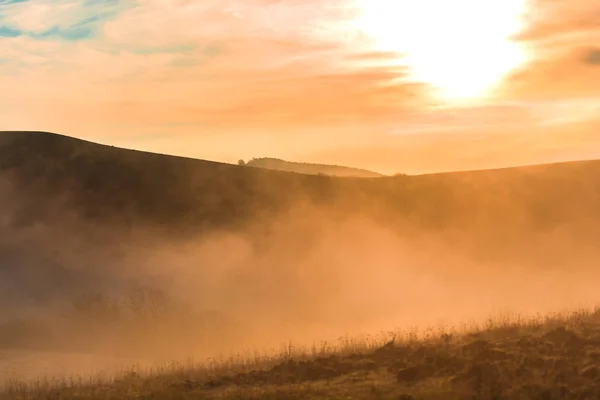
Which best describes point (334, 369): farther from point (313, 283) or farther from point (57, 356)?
point (313, 283)

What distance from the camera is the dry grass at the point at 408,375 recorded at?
1592 cm

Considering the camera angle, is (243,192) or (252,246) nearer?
(252,246)

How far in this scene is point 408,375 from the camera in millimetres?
17594

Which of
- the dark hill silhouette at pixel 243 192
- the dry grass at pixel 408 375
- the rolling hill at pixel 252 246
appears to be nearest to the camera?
the dry grass at pixel 408 375

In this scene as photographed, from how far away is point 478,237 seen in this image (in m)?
63.9

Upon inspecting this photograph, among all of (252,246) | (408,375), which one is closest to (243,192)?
(252,246)

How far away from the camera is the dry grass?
15.9 metres

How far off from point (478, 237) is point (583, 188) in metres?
11.3

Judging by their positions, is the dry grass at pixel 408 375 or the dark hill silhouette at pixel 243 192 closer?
the dry grass at pixel 408 375

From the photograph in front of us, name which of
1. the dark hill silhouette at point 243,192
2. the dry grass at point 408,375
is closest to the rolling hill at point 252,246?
the dark hill silhouette at point 243,192

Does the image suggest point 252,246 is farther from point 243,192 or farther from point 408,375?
point 408,375

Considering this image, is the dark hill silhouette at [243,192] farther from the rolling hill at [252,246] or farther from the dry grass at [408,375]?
the dry grass at [408,375]

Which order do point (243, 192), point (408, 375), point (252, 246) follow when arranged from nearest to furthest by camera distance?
1. point (408, 375)
2. point (252, 246)
3. point (243, 192)

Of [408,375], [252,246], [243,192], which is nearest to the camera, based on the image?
[408,375]
